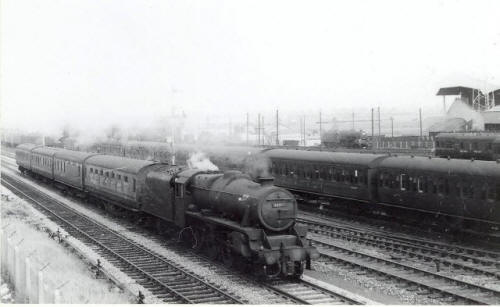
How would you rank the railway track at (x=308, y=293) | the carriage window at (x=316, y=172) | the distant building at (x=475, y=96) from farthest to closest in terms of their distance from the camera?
the distant building at (x=475, y=96) → the carriage window at (x=316, y=172) → the railway track at (x=308, y=293)

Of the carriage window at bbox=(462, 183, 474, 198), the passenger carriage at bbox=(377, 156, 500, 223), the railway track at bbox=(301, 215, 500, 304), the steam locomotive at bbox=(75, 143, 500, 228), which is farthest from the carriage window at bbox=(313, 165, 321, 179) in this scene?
the carriage window at bbox=(462, 183, 474, 198)

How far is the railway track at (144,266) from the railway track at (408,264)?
498 cm

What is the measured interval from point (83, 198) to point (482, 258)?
77.4 ft

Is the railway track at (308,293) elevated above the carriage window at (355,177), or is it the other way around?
the carriage window at (355,177)

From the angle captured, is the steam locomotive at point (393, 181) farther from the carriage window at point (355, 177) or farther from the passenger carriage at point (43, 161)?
the passenger carriage at point (43, 161)

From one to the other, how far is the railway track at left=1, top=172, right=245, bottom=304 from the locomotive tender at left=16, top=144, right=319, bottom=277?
1.43 metres

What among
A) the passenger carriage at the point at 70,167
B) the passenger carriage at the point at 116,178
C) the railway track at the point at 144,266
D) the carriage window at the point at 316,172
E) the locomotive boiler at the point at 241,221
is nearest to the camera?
the railway track at the point at 144,266

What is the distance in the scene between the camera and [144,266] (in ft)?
54.2

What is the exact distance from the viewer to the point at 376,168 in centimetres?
2486

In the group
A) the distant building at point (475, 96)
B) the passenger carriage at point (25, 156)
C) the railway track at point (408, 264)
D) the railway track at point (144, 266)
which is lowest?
the railway track at point (408, 264)

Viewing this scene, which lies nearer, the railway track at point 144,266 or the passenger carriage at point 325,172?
the railway track at point 144,266

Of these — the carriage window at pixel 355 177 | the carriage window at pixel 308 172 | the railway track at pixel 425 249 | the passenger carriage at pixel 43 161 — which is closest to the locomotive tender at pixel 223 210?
the railway track at pixel 425 249

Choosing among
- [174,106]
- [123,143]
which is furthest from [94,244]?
[123,143]

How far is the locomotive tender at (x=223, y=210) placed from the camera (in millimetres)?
14531
